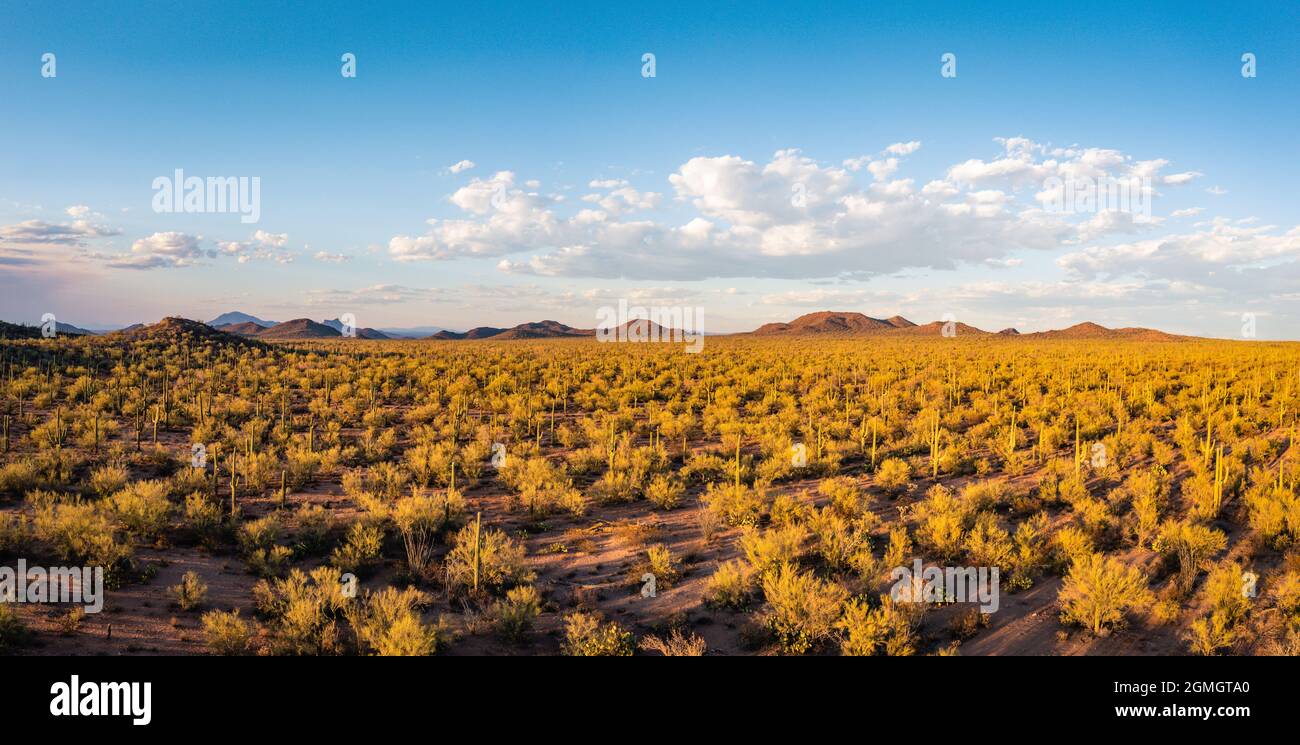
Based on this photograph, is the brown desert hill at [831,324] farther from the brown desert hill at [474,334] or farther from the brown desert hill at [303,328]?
the brown desert hill at [303,328]

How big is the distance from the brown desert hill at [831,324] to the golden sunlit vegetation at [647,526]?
11620cm

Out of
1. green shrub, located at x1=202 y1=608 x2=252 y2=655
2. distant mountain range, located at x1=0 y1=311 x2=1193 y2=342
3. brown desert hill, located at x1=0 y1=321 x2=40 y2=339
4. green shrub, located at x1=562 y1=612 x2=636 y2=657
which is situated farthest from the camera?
distant mountain range, located at x1=0 y1=311 x2=1193 y2=342

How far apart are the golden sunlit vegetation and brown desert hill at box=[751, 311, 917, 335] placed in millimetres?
116204

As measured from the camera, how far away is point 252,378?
989 inches

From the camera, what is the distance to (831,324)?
452 feet

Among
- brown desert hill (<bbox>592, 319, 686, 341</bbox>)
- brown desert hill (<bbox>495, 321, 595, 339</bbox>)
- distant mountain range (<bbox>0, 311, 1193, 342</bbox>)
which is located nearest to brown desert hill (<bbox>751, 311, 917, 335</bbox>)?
distant mountain range (<bbox>0, 311, 1193, 342</bbox>)

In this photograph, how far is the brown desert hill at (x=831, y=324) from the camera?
441 feet

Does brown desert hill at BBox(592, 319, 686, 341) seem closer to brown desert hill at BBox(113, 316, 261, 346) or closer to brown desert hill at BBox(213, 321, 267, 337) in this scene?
brown desert hill at BBox(113, 316, 261, 346)

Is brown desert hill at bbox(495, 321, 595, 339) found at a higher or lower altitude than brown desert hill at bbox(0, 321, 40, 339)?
higher

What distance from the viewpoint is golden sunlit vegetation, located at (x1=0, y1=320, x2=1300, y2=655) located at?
664 cm

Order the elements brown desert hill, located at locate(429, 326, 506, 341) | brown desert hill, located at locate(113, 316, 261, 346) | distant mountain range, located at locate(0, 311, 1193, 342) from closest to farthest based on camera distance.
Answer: brown desert hill, located at locate(113, 316, 261, 346), distant mountain range, located at locate(0, 311, 1193, 342), brown desert hill, located at locate(429, 326, 506, 341)

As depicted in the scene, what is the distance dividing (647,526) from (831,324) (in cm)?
13570

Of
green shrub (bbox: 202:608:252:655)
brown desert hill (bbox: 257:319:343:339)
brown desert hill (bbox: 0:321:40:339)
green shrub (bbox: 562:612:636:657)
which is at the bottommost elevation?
green shrub (bbox: 562:612:636:657)

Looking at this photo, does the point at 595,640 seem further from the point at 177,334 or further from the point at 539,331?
the point at 539,331
